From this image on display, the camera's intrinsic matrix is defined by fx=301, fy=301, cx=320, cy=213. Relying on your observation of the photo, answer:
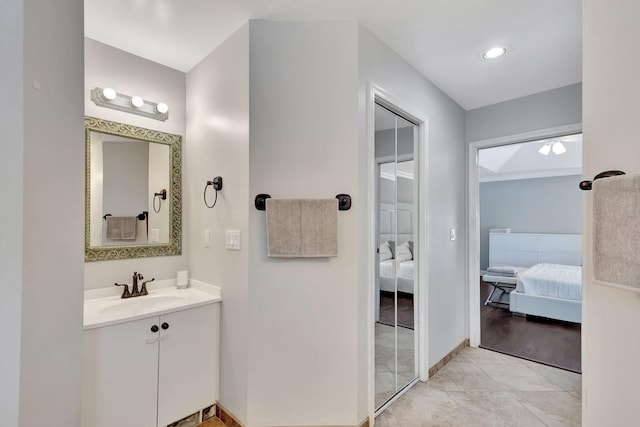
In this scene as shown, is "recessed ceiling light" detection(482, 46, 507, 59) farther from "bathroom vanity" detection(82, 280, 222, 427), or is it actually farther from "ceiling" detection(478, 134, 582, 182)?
"ceiling" detection(478, 134, 582, 182)

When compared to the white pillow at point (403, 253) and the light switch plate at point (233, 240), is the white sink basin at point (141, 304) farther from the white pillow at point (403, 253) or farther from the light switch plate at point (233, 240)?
the white pillow at point (403, 253)

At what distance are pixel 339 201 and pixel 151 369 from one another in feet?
4.61

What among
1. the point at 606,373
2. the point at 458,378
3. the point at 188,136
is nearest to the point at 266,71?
the point at 188,136

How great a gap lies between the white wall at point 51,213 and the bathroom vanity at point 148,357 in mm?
389

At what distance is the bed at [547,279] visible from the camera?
3688 mm

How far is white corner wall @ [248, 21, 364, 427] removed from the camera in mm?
1737

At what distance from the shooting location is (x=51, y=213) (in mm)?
1043

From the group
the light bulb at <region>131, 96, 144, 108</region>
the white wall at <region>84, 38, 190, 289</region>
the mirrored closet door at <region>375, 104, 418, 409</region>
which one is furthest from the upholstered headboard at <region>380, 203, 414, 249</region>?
the light bulb at <region>131, 96, 144, 108</region>

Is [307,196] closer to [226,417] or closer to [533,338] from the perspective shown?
[226,417]

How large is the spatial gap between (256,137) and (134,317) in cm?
118

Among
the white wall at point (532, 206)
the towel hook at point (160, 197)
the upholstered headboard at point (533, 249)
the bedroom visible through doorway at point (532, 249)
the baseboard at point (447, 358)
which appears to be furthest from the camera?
the white wall at point (532, 206)

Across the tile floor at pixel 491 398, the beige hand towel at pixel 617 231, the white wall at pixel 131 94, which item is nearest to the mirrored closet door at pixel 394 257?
the tile floor at pixel 491 398

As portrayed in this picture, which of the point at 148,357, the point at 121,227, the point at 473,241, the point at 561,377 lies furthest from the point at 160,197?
the point at 561,377

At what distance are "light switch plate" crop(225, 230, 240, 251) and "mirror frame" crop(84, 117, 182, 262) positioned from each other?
633 mm
